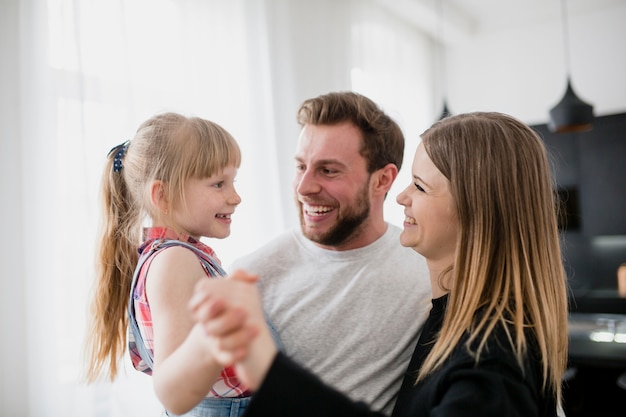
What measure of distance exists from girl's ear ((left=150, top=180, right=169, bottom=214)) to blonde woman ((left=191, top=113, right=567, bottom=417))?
0.57 meters

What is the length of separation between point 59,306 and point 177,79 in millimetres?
1232

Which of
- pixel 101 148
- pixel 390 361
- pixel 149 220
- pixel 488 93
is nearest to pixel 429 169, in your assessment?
pixel 390 361

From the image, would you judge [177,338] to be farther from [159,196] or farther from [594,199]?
[594,199]

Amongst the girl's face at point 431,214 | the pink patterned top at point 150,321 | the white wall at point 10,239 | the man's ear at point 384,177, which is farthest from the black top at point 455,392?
the white wall at point 10,239

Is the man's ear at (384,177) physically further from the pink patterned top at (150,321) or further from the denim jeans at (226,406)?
the denim jeans at (226,406)

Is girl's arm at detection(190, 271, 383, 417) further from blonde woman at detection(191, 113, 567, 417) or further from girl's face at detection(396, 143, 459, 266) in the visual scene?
girl's face at detection(396, 143, 459, 266)

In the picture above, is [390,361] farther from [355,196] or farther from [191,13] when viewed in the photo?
[191,13]

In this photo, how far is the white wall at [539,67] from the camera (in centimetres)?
555

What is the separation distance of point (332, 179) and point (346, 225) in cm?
18

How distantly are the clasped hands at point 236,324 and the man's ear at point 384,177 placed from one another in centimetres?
122

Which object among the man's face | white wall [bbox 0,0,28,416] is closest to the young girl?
the man's face

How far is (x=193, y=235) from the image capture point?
1.44 m

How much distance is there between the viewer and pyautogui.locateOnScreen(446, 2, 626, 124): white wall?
→ 5547 millimetres

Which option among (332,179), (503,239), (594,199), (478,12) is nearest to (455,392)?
(503,239)
